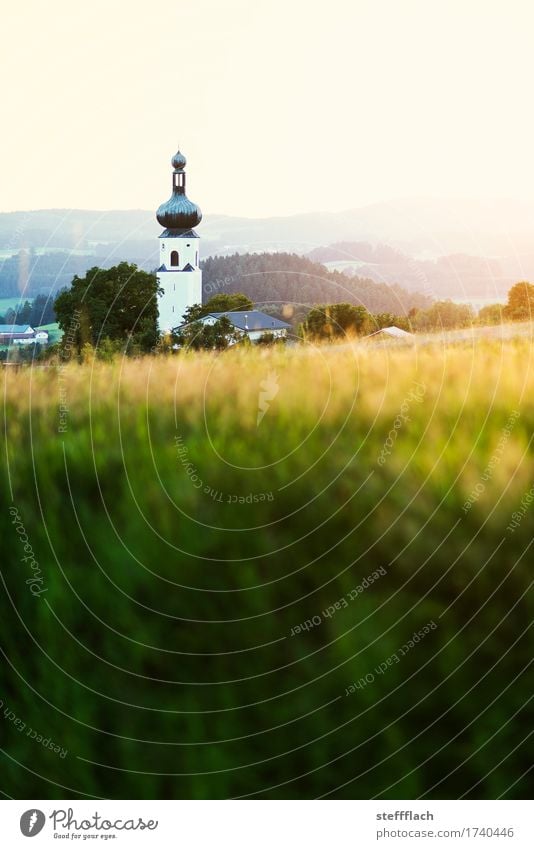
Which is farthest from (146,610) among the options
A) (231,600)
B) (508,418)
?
(508,418)

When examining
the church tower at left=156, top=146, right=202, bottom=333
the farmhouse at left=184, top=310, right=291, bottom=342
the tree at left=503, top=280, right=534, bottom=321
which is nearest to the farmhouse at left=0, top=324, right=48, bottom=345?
the farmhouse at left=184, top=310, right=291, bottom=342

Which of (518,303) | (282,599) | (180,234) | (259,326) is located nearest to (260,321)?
(259,326)

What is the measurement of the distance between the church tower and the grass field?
7137 cm

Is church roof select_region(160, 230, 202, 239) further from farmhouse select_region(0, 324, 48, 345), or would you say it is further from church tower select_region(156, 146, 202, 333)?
farmhouse select_region(0, 324, 48, 345)

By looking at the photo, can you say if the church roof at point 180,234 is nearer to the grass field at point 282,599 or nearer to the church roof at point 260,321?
the church roof at point 260,321

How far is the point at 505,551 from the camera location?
384cm

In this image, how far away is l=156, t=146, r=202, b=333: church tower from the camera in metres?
78.9

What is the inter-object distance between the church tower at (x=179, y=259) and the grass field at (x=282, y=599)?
234 feet

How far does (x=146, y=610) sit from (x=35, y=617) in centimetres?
68

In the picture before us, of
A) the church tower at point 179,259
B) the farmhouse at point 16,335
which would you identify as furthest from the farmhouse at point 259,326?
the church tower at point 179,259

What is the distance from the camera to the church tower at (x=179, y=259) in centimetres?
7894

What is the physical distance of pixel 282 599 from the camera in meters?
4.04

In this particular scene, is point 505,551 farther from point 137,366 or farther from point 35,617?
point 137,366

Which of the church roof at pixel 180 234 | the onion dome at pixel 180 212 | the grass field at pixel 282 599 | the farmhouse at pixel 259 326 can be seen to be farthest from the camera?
Result: the church roof at pixel 180 234
